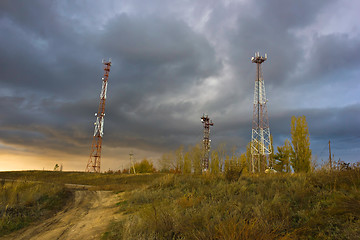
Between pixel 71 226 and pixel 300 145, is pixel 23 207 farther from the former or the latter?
pixel 300 145

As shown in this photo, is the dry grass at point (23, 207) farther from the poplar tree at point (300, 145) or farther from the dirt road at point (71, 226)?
the poplar tree at point (300, 145)

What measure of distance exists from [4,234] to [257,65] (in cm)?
4037

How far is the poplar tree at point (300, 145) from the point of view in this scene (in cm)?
4145

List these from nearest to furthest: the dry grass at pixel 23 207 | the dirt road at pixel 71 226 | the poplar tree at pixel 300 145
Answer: the dirt road at pixel 71 226, the dry grass at pixel 23 207, the poplar tree at pixel 300 145

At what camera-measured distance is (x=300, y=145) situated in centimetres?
4266

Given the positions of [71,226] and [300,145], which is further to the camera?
[300,145]

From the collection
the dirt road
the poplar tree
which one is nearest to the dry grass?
the dirt road

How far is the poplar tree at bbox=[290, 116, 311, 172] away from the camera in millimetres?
41453

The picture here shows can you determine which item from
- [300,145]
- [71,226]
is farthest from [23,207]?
[300,145]

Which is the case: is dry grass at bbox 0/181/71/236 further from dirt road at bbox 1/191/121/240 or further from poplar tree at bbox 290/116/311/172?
poplar tree at bbox 290/116/311/172

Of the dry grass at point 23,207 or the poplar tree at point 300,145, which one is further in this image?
the poplar tree at point 300,145

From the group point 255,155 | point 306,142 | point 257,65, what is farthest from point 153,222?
point 306,142

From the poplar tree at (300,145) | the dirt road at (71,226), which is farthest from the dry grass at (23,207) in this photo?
the poplar tree at (300,145)

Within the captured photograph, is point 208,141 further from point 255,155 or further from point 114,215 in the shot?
point 114,215
